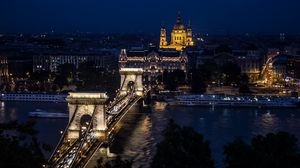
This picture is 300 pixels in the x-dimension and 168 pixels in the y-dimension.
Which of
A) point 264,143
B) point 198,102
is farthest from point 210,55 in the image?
point 264,143

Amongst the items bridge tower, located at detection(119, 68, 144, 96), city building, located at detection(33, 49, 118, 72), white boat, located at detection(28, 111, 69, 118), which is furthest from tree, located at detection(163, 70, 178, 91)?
white boat, located at detection(28, 111, 69, 118)

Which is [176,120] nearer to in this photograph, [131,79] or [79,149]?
[131,79]

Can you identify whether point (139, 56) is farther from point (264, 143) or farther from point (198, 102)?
point (264, 143)

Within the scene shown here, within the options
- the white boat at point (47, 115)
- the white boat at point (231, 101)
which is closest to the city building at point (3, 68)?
the white boat at point (231, 101)

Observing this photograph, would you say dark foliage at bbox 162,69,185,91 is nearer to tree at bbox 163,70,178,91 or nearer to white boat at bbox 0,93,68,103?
tree at bbox 163,70,178,91

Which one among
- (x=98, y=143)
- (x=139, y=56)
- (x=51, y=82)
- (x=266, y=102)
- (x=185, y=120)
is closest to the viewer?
(x=98, y=143)

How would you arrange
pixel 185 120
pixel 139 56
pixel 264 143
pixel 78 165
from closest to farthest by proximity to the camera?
pixel 264 143
pixel 78 165
pixel 185 120
pixel 139 56

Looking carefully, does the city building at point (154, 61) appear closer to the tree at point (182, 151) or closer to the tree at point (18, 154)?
the tree at point (182, 151)

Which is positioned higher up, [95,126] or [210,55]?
[210,55]
